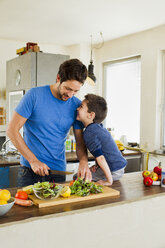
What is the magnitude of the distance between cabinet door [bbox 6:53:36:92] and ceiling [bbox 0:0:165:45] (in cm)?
54

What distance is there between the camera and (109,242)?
170 cm

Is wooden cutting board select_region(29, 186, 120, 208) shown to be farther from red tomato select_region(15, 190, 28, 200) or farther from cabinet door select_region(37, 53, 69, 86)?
cabinet door select_region(37, 53, 69, 86)

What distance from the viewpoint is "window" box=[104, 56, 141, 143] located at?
505cm

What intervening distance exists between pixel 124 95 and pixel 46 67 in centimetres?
187

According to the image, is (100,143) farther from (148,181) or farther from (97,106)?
(148,181)

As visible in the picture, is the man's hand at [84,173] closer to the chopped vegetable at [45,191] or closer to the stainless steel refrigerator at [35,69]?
the chopped vegetable at [45,191]

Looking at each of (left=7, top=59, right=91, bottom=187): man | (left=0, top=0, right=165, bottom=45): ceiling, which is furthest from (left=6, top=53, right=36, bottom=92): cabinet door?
(left=7, top=59, right=91, bottom=187): man

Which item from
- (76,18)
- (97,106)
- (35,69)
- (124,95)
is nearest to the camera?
(97,106)

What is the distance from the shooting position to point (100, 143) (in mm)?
2088

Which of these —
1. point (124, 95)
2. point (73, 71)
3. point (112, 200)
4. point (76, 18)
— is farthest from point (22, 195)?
point (124, 95)

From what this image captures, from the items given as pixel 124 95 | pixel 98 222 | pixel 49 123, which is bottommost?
pixel 98 222

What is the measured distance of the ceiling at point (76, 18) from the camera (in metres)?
3.49

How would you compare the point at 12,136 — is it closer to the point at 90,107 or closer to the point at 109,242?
the point at 90,107

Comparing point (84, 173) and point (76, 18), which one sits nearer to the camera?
point (84, 173)
